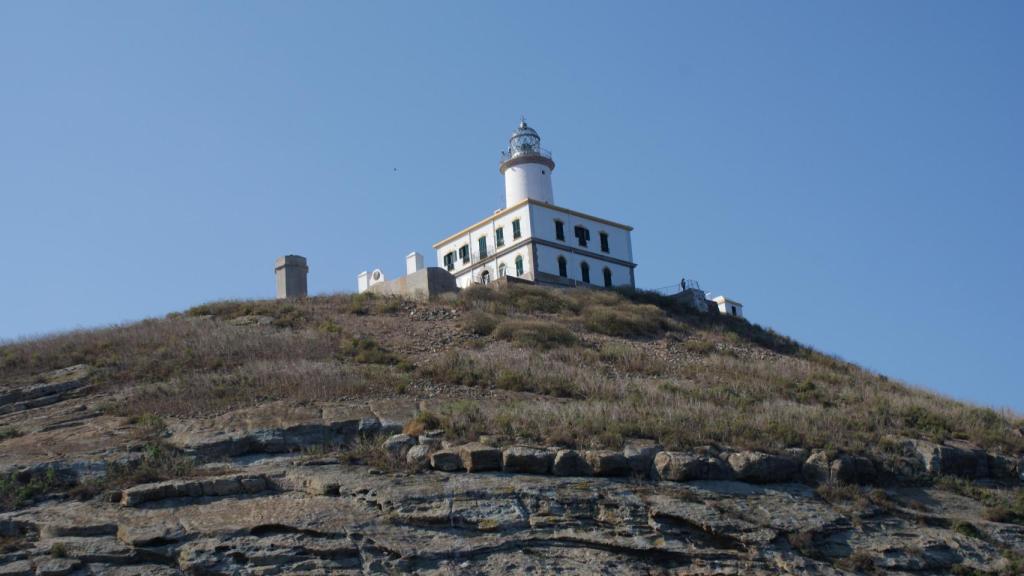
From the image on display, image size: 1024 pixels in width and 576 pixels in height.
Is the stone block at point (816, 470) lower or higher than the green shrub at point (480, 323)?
lower

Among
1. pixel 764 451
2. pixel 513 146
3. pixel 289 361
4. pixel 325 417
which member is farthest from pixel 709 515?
pixel 513 146

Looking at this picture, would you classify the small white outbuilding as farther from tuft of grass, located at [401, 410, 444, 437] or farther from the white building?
tuft of grass, located at [401, 410, 444, 437]

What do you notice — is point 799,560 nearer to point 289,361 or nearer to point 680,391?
point 680,391

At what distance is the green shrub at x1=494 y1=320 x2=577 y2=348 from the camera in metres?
26.4

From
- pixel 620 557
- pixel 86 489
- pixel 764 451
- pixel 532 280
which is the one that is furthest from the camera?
pixel 532 280

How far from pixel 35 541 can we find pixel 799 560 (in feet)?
31.3

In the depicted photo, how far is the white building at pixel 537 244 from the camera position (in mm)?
40219

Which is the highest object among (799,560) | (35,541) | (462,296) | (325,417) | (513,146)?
(513,146)

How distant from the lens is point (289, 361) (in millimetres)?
21062

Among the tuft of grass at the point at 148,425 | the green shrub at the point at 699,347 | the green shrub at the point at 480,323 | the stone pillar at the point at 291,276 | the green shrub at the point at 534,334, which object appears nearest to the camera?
the tuft of grass at the point at 148,425

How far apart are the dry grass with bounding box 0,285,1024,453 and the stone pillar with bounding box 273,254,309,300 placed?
196 cm

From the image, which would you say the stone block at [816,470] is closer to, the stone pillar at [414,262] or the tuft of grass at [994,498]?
the tuft of grass at [994,498]

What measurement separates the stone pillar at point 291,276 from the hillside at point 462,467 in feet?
30.7

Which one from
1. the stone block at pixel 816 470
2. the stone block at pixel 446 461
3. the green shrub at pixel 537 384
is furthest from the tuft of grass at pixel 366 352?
the stone block at pixel 816 470
